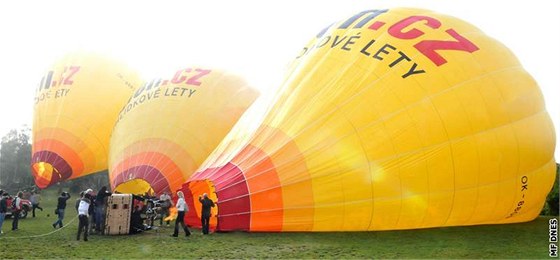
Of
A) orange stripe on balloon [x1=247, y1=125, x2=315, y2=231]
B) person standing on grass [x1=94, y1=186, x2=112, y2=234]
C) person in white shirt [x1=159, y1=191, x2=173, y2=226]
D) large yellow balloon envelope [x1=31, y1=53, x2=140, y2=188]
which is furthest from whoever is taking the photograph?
large yellow balloon envelope [x1=31, y1=53, x2=140, y2=188]

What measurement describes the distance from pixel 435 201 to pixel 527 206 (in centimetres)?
292

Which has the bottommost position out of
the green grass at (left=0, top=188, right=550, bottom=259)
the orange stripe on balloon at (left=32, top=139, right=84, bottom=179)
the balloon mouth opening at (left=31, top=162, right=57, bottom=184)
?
the green grass at (left=0, top=188, right=550, bottom=259)

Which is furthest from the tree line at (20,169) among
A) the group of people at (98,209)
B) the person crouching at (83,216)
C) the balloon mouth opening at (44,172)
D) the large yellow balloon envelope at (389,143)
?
the large yellow balloon envelope at (389,143)

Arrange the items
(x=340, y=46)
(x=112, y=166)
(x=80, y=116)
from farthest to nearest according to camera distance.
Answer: (x=80, y=116)
(x=112, y=166)
(x=340, y=46)

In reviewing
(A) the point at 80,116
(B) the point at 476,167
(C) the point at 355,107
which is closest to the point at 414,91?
→ (C) the point at 355,107

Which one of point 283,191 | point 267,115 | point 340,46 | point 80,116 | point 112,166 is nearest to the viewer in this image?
point 283,191

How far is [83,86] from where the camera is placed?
1848cm

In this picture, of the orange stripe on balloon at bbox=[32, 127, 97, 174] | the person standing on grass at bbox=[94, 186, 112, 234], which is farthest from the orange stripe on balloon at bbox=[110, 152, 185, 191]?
the orange stripe on balloon at bbox=[32, 127, 97, 174]

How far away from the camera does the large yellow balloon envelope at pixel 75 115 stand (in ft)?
A: 58.3

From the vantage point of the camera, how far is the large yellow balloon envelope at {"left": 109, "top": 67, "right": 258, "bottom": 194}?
1307 centimetres

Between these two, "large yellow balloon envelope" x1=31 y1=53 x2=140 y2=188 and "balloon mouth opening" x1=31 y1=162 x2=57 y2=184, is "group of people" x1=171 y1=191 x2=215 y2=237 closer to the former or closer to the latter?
"large yellow balloon envelope" x1=31 y1=53 x2=140 y2=188

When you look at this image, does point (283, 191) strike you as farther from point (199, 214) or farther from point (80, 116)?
point (80, 116)

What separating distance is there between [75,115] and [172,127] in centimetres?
608

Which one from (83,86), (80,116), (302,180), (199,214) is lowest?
(199,214)
